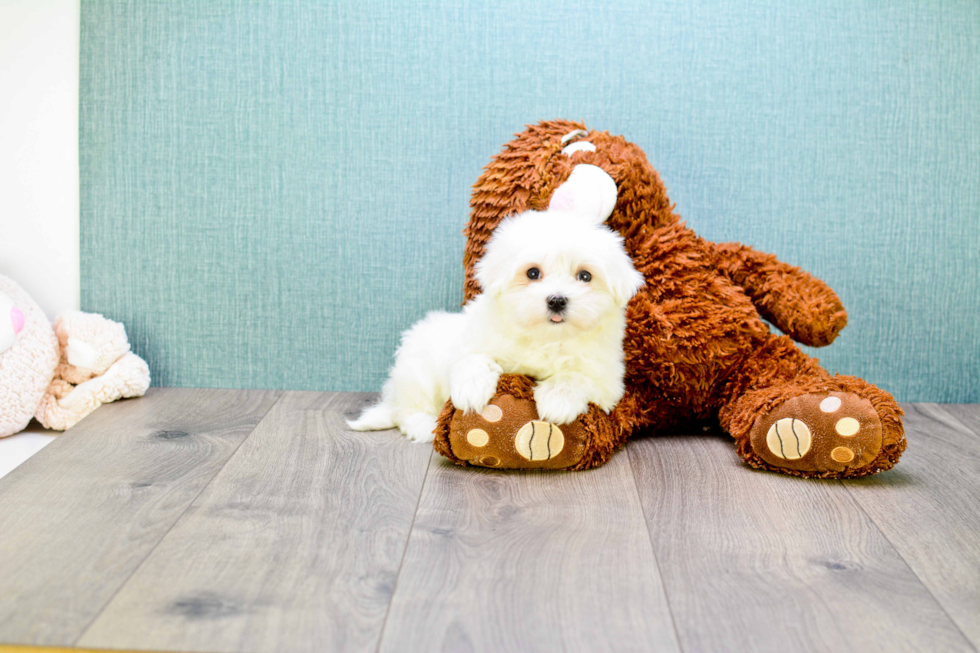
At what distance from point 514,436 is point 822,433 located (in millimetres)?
475

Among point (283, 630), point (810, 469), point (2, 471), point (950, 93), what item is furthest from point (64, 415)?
point (950, 93)

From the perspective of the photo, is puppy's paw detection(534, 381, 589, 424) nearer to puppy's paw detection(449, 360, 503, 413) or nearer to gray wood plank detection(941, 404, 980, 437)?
puppy's paw detection(449, 360, 503, 413)

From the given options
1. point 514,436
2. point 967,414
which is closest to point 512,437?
point 514,436

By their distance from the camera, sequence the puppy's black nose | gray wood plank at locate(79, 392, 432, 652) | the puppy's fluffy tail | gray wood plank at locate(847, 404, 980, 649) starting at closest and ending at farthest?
1. gray wood plank at locate(79, 392, 432, 652)
2. gray wood plank at locate(847, 404, 980, 649)
3. the puppy's black nose
4. the puppy's fluffy tail

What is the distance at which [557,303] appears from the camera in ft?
3.88

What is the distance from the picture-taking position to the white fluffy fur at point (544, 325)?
1.20 metres

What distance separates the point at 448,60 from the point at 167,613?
1.21 metres

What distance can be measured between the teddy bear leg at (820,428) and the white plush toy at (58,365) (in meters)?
1.24

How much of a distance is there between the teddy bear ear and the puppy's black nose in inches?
8.6

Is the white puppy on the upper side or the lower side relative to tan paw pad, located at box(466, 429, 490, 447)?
upper

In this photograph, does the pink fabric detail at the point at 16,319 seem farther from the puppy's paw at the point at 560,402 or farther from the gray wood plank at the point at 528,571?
the puppy's paw at the point at 560,402

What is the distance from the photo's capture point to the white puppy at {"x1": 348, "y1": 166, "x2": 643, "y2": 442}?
3.93 feet

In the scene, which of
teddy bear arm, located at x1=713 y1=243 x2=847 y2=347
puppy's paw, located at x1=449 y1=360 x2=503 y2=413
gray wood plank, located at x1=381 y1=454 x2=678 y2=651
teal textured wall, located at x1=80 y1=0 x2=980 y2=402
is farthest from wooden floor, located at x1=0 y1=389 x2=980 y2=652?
teal textured wall, located at x1=80 y1=0 x2=980 y2=402

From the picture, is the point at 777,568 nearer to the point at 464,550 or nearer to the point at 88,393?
the point at 464,550
